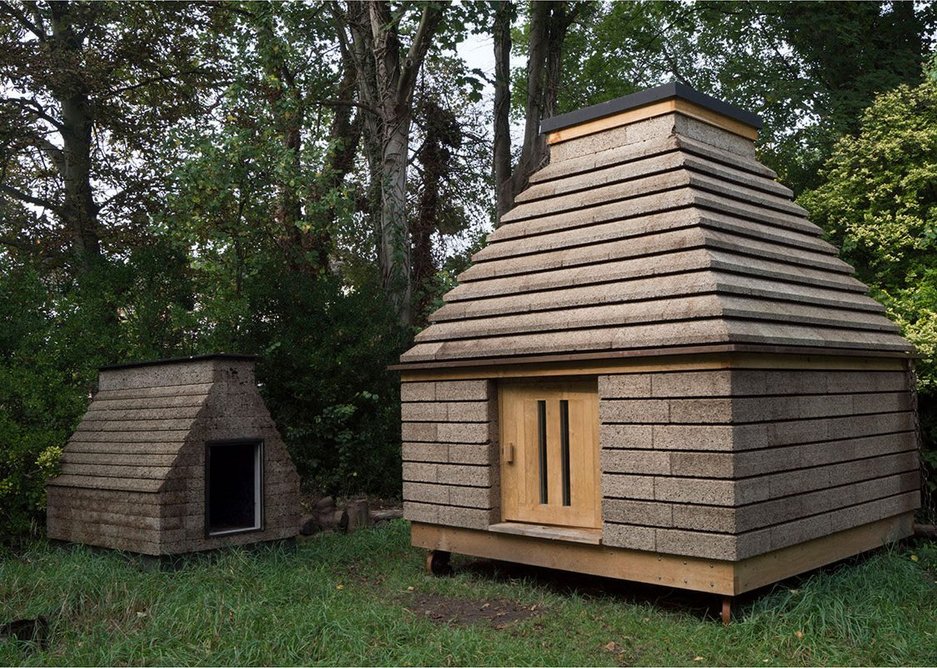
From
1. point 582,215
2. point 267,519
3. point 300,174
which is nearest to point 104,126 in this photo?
point 300,174

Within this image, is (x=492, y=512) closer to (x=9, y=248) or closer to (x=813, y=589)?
(x=813, y=589)

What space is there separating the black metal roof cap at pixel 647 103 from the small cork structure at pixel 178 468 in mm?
4067

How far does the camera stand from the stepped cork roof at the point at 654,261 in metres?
6.48

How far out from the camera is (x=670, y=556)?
20.9ft

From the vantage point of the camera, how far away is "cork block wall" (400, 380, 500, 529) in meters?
7.71

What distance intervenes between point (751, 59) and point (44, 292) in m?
14.3

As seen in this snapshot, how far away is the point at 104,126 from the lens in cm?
1512

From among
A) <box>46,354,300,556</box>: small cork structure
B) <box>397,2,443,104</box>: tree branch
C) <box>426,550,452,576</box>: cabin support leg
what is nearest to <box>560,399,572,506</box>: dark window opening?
<box>426,550,452,576</box>: cabin support leg

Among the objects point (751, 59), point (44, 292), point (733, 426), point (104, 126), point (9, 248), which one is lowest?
point (733, 426)

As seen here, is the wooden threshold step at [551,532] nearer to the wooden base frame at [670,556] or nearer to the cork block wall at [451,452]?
the wooden base frame at [670,556]

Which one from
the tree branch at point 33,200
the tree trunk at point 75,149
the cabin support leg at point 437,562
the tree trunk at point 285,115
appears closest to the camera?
the cabin support leg at point 437,562

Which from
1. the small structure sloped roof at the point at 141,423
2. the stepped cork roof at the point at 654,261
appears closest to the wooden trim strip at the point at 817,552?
the stepped cork roof at the point at 654,261

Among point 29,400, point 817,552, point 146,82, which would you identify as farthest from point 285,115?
point 817,552

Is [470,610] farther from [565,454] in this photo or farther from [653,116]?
[653,116]
